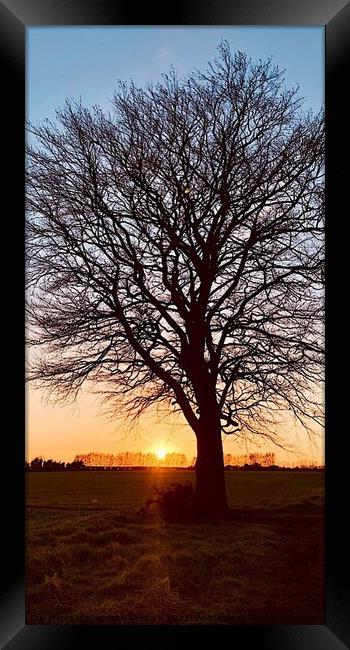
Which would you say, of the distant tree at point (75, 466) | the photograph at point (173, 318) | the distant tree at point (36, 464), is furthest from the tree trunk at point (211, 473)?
the distant tree at point (36, 464)

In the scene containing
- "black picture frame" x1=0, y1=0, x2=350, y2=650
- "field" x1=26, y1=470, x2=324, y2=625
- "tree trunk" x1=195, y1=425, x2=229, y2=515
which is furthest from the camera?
"tree trunk" x1=195, y1=425, x2=229, y2=515

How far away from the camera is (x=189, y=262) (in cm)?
356

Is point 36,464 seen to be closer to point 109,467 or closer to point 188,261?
point 109,467

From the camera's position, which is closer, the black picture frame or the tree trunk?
the black picture frame

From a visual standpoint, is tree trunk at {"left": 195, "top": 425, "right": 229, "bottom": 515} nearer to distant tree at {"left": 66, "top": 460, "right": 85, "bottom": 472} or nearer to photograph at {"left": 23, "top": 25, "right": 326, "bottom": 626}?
photograph at {"left": 23, "top": 25, "right": 326, "bottom": 626}

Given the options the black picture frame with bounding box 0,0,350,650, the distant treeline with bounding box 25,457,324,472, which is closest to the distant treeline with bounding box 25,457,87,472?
the distant treeline with bounding box 25,457,324,472

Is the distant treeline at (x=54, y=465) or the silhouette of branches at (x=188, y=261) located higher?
the silhouette of branches at (x=188, y=261)

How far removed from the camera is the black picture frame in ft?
8.02

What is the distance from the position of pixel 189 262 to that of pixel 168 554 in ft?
4.91

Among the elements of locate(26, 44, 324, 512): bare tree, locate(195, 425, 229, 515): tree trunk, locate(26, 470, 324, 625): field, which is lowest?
locate(26, 470, 324, 625): field

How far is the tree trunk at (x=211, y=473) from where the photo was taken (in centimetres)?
334
